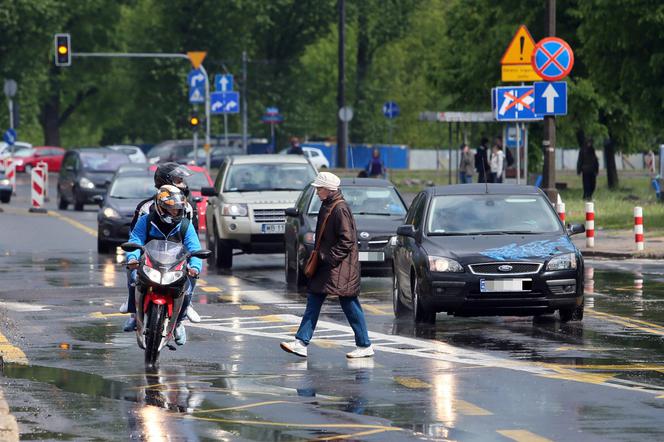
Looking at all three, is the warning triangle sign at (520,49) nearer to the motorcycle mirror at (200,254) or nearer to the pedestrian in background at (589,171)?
the motorcycle mirror at (200,254)

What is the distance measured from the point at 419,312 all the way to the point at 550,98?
12.2 metres

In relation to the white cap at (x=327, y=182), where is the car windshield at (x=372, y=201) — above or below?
below

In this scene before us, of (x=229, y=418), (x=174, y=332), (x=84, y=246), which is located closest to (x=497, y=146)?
(x=84, y=246)

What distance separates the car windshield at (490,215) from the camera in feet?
58.1

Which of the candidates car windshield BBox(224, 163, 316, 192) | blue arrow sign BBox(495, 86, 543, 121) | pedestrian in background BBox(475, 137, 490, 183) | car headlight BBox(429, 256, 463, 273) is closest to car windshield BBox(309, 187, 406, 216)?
car windshield BBox(224, 163, 316, 192)

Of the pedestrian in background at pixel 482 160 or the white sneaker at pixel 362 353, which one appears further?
the pedestrian in background at pixel 482 160

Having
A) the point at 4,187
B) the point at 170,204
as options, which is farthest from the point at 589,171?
the point at 170,204

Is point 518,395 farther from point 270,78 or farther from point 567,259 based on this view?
point 270,78

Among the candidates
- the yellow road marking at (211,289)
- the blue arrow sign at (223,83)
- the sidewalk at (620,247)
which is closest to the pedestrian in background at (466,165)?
the blue arrow sign at (223,83)

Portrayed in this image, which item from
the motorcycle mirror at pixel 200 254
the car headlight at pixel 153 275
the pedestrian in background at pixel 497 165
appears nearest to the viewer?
the car headlight at pixel 153 275

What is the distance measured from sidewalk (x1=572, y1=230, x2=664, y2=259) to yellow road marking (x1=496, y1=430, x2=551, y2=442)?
17934 mm

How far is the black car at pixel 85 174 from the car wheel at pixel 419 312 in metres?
30.7

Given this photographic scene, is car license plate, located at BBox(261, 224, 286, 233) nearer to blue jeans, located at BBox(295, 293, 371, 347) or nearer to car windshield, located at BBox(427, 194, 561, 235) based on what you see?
car windshield, located at BBox(427, 194, 561, 235)

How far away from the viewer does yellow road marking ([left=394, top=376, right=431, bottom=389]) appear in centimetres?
1233
